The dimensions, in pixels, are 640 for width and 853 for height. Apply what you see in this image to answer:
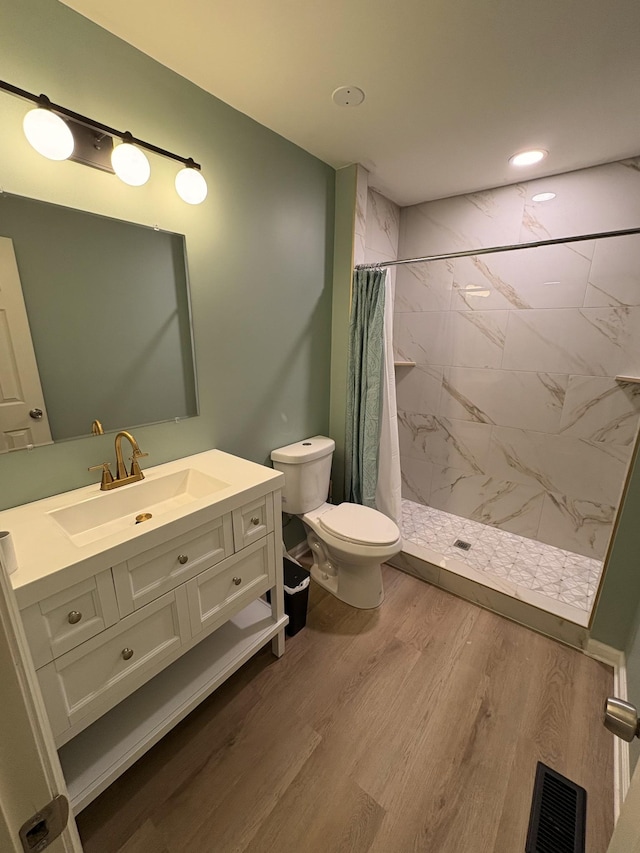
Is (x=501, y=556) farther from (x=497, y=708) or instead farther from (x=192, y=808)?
(x=192, y=808)

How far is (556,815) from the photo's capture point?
1.11 m

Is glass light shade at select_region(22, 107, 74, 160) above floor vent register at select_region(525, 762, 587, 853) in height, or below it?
above

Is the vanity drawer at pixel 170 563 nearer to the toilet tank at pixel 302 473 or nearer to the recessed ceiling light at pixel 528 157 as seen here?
the toilet tank at pixel 302 473

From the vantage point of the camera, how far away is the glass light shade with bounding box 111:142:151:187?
1199mm

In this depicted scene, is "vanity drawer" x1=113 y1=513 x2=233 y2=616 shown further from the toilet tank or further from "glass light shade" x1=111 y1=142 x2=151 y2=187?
"glass light shade" x1=111 y1=142 x2=151 y2=187

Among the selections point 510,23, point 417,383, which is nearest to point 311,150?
point 510,23

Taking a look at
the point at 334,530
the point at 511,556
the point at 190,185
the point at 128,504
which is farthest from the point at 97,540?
the point at 511,556

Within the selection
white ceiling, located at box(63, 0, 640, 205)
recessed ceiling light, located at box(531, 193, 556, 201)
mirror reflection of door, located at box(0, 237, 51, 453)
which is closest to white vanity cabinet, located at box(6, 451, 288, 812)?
mirror reflection of door, located at box(0, 237, 51, 453)

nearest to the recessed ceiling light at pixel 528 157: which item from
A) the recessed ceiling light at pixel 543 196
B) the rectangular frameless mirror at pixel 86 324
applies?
the recessed ceiling light at pixel 543 196

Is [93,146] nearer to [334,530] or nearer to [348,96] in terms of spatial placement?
[348,96]

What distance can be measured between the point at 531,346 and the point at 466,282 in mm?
611

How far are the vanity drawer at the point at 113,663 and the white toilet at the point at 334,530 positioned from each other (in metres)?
0.85

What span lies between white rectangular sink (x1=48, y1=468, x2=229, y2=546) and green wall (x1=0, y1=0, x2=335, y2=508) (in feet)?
0.45

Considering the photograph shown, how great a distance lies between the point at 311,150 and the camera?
1878 millimetres
